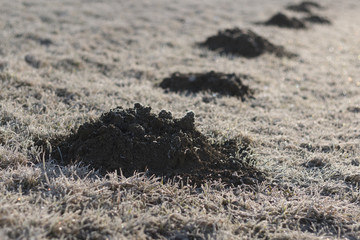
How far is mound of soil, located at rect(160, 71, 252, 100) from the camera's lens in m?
6.00

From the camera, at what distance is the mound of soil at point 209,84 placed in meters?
6.00

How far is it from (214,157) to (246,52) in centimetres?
509

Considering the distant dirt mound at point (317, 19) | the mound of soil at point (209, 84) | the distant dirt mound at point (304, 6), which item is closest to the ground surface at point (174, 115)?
the mound of soil at point (209, 84)

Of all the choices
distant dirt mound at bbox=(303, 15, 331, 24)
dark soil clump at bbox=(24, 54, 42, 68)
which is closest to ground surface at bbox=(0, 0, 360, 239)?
dark soil clump at bbox=(24, 54, 42, 68)

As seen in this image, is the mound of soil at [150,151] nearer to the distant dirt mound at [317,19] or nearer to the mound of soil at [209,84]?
the mound of soil at [209,84]

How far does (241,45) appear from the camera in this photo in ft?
27.7

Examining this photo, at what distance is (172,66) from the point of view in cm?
734

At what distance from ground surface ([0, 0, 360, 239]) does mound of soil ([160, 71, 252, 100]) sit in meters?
0.23

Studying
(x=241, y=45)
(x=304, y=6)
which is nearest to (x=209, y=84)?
(x=241, y=45)

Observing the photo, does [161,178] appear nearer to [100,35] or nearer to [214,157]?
[214,157]

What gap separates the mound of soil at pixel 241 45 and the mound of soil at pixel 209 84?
226 cm

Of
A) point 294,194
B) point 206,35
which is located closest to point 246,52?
point 206,35

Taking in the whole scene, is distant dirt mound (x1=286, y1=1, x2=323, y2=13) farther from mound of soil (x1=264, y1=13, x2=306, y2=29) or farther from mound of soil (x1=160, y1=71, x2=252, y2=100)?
mound of soil (x1=160, y1=71, x2=252, y2=100)

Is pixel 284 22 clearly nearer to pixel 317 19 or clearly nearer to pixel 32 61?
pixel 317 19
